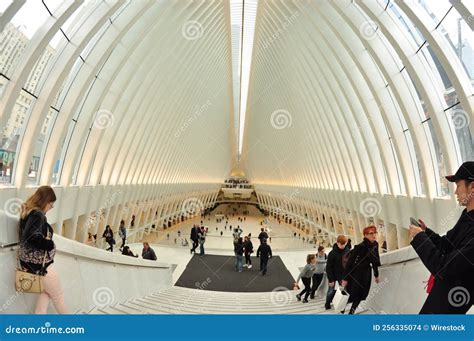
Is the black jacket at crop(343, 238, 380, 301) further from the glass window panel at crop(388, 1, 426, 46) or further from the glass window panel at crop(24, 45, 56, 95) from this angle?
the glass window panel at crop(24, 45, 56, 95)

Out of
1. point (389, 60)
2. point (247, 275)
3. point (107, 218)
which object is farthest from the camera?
point (107, 218)

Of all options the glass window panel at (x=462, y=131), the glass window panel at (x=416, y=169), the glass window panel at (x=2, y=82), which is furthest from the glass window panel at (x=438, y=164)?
the glass window panel at (x=2, y=82)

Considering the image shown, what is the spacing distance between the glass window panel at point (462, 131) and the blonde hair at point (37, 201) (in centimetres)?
1045

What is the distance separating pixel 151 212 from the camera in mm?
33031

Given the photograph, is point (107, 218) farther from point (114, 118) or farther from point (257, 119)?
point (257, 119)

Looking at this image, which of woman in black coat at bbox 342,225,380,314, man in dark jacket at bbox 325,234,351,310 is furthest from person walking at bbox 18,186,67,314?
man in dark jacket at bbox 325,234,351,310

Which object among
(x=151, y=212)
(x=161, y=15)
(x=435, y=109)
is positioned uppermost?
(x=161, y=15)

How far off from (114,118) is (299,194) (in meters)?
26.5

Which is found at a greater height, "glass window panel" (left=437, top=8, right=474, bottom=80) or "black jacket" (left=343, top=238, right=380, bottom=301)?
"glass window panel" (left=437, top=8, right=474, bottom=80)

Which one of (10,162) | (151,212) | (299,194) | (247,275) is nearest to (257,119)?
(299,194)

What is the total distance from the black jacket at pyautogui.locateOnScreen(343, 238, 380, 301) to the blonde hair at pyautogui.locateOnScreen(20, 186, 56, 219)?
3.62 m

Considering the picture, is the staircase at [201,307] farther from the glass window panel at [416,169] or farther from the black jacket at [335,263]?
the glass window panel at [416,169]

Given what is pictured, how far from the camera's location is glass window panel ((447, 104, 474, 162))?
9663 mm

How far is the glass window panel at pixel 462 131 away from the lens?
9.66m
